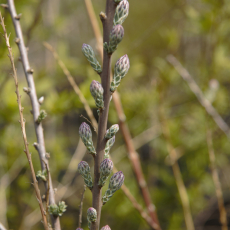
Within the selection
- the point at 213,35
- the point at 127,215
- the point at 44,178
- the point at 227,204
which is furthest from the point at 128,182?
the point at 44,178

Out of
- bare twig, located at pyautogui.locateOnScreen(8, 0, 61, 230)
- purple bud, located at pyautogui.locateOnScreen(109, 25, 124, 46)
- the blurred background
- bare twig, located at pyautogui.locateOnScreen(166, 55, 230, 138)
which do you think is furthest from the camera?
the blurred background

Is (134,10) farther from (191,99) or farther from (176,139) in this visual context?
(176,139)

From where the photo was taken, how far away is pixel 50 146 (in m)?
1.63

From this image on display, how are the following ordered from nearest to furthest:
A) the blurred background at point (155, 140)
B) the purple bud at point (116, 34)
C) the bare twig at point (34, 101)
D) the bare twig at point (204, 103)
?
the purple bud at point (116, 34) → the bare twig at point (34, 101) → the bare twig at point (204, 103) → the blurred background at point (155, 140)

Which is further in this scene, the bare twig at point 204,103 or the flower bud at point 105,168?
the bare twig at point 204,103

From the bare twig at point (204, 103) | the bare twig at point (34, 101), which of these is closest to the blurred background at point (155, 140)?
the bare twig at point (204, 103)

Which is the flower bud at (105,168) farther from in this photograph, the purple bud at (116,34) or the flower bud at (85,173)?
the purple bud at (116,34)

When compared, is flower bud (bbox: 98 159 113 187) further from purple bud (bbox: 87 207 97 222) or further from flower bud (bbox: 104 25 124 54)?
flower bud (bbox: 104 25 124 54)

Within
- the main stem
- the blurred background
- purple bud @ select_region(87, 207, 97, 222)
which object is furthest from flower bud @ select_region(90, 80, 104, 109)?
the blurred background

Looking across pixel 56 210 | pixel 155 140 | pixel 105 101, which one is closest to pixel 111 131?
pixel 105 101

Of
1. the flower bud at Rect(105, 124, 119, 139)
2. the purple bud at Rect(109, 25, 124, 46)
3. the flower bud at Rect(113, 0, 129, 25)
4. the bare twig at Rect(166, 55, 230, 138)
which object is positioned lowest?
the flower bud at Rect(105, 124, 119, 139)

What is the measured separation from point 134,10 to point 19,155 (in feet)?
6.10

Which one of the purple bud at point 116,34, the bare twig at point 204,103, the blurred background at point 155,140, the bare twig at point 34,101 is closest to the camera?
the purple bud at point 116,34

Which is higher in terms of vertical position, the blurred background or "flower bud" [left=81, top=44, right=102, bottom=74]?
the blurred background
